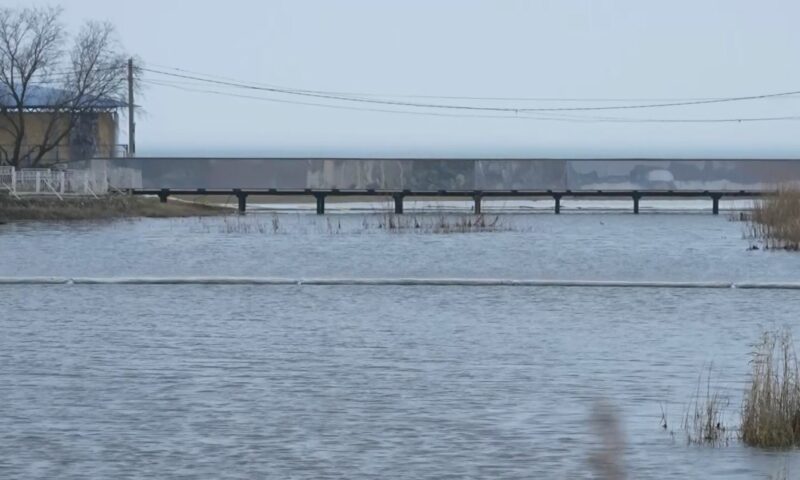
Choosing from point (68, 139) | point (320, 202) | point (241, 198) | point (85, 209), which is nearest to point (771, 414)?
point (85, 209)

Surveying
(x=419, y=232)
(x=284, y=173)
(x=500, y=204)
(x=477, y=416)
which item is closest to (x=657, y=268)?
(x=419, y=232)

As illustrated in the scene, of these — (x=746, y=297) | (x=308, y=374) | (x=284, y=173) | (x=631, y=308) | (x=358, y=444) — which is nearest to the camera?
(x=358, y=444)

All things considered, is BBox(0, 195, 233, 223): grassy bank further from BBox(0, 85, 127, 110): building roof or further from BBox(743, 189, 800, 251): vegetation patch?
BBox(743, 189, 800, 251): vegetation patch

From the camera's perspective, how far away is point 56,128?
266 feet

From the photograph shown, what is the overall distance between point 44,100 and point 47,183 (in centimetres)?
2472

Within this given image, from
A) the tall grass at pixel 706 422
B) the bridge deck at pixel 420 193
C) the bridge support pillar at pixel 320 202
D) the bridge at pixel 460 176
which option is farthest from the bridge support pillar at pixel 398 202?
the tall grass at pixel 706 422

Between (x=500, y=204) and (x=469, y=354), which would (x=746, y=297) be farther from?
(x=500, y=204)

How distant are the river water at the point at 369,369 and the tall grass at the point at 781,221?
12.6 feet

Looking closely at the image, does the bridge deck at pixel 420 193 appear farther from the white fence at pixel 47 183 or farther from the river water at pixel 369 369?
the river water at pixel 369 369

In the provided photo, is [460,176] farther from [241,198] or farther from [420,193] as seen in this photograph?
[241,198]

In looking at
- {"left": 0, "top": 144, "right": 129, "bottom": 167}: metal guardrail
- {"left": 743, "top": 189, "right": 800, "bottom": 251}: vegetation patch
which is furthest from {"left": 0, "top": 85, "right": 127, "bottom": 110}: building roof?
{"left": 743, "top": 189, "right": 800, "bottom": 251}: vegetation patch

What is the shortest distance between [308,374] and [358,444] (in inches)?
173

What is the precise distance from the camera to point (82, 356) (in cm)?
2070

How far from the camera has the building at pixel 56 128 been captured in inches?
3137
